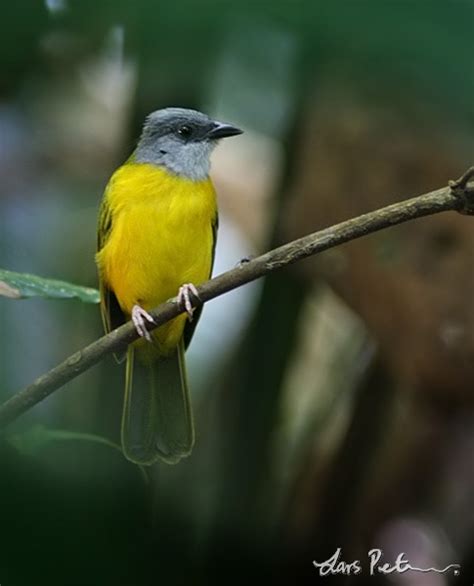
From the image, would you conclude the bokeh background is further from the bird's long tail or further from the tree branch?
the tree branch

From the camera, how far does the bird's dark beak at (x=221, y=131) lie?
6.05ft

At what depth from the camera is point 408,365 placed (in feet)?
7.04

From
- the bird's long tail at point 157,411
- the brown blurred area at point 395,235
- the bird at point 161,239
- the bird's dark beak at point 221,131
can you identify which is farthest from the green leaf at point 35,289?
the brown blurred area at point 395,235

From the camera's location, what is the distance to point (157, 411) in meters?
1.74

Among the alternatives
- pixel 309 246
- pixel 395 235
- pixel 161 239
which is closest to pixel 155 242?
pixel 161 239

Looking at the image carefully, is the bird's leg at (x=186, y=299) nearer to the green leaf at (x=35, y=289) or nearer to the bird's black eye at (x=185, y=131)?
the green leaf at (x=35, y=289)

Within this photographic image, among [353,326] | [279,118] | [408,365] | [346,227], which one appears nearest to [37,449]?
[346,227]

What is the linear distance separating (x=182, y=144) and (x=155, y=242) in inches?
10.3

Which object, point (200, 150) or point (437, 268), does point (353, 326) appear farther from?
point (200, 150)

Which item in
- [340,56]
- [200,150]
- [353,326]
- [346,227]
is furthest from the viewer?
[353,326]

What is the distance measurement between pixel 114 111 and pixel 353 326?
0.93 meters

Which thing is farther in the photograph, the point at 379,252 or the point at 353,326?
the point at 353,326

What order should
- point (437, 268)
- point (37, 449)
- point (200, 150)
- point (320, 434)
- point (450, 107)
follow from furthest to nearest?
point (320, 434), point (437, 268), point (200, 150), point (37, 449), point (450, 107)

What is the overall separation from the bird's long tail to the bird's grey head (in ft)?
1.20
